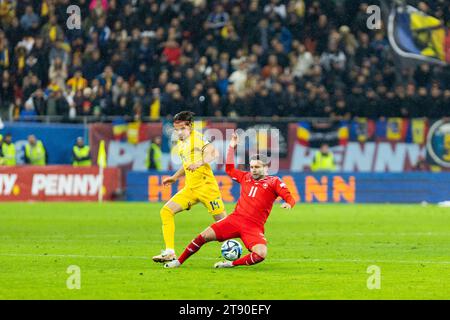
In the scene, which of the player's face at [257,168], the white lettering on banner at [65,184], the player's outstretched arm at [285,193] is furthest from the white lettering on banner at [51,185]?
the player's outstretched arm at [285,193]

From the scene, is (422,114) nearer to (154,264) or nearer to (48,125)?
(48,125)

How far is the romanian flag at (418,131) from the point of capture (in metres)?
33.4

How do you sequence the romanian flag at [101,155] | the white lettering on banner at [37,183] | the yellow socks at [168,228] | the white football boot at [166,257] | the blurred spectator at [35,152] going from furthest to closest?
the romanian flag at [101,155], the blurred spectator at [35,152], the white lettering on banner at [37,183], the yellow socks at [168,228], the white football boot at [166,257]

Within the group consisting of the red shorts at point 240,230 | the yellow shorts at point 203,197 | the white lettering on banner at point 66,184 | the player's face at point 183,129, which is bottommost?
the white lettering on banner at point 66,184

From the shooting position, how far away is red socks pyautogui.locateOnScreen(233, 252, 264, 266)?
50.0 feet

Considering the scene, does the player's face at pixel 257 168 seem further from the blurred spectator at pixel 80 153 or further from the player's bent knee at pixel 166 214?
the blurred spectator at pixel 80 153

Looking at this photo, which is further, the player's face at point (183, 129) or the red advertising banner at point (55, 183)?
the red advertising banner at point (55, 183)

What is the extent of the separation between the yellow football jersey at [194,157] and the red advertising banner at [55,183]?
54.4ft

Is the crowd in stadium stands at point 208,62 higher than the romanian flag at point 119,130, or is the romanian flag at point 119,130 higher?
the crowd in stadium stands at point 208,62

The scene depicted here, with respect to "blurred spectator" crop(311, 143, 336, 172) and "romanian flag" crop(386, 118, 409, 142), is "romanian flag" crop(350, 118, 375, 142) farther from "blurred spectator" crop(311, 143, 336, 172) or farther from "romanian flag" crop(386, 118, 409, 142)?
"blurred spectator" crop(311, 143, 336, 172)

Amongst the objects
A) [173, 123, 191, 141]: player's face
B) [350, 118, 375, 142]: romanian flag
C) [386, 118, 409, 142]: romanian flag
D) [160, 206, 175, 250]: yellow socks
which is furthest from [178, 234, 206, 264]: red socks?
[386, 118, 409, 142]: romanian flag

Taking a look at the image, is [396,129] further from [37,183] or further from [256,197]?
[256,197]

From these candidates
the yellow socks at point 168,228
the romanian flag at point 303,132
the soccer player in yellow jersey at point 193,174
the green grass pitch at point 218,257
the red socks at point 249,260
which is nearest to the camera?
the green grass pitch at point 218,257

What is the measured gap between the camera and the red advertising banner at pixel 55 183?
3269cm
